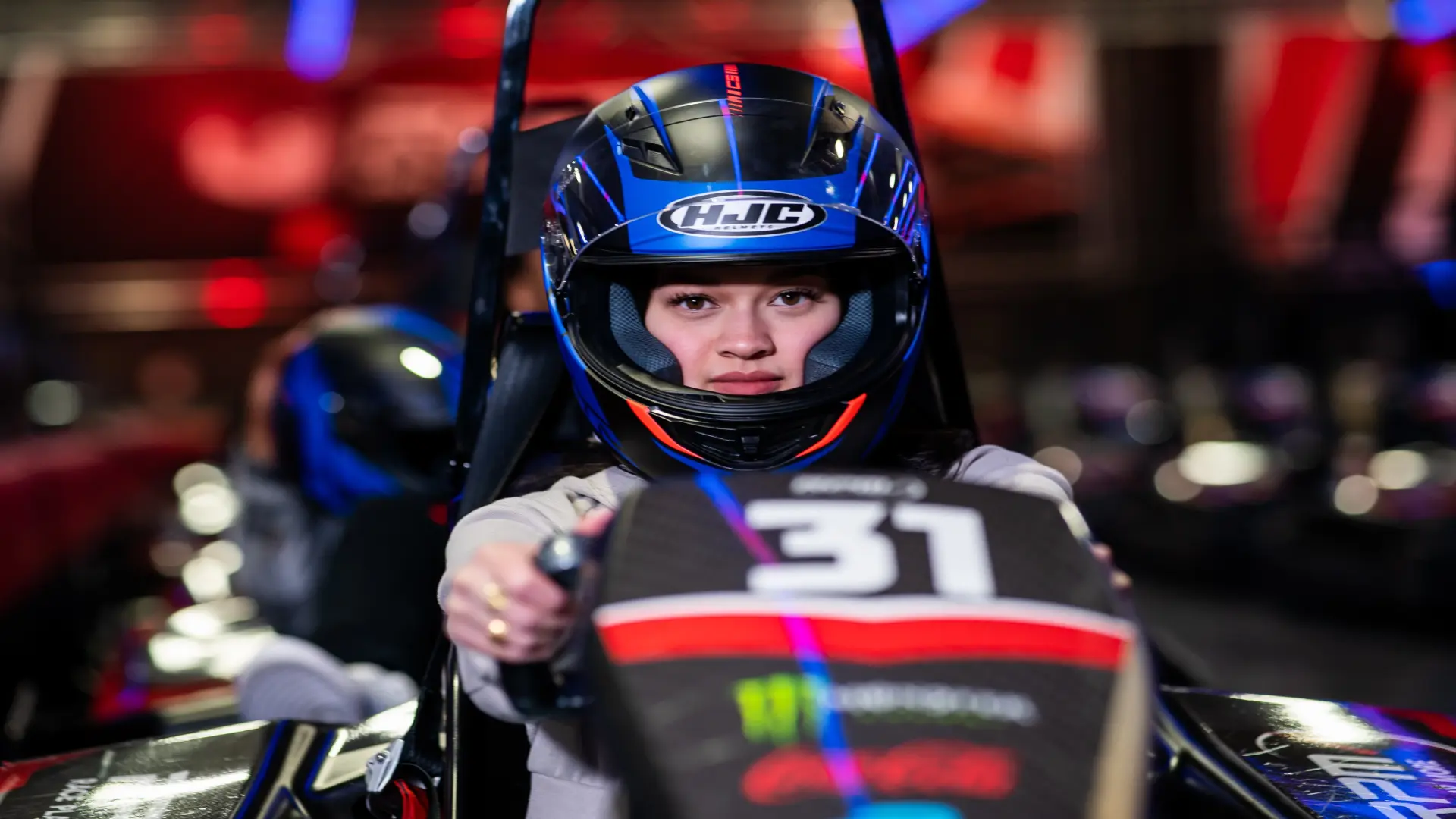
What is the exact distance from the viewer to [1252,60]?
968 centimetres

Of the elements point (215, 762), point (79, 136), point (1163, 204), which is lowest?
point (215, 762)

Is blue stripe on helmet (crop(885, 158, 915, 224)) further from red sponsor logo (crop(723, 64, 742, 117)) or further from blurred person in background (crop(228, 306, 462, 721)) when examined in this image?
blurred person in background (crop(228, 306, 462, 721))

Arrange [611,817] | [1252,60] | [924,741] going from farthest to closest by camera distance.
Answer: [1252,60] < [611,817] < [924,741]

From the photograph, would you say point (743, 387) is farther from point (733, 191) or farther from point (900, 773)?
point (900, 773)

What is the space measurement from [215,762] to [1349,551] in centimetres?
424

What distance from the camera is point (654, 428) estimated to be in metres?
1.28

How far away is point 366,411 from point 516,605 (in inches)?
76.5

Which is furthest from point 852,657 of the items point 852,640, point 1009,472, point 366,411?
point 366,411

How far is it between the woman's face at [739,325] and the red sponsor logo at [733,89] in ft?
0.47

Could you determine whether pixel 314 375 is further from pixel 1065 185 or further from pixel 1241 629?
pixel 1065 185

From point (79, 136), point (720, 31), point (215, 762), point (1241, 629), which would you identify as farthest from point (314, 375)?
point (79, 136)

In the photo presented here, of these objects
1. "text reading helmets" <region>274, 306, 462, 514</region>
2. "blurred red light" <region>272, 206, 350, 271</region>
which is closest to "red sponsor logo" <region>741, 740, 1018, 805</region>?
"text reading helmets" <region>274, 306, 462, 514</region>

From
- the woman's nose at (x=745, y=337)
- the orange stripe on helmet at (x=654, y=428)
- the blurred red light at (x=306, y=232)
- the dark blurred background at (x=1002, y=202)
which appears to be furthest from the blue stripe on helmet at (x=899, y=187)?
the blurred red light at (x=306, y=232)

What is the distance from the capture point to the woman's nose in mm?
1270
